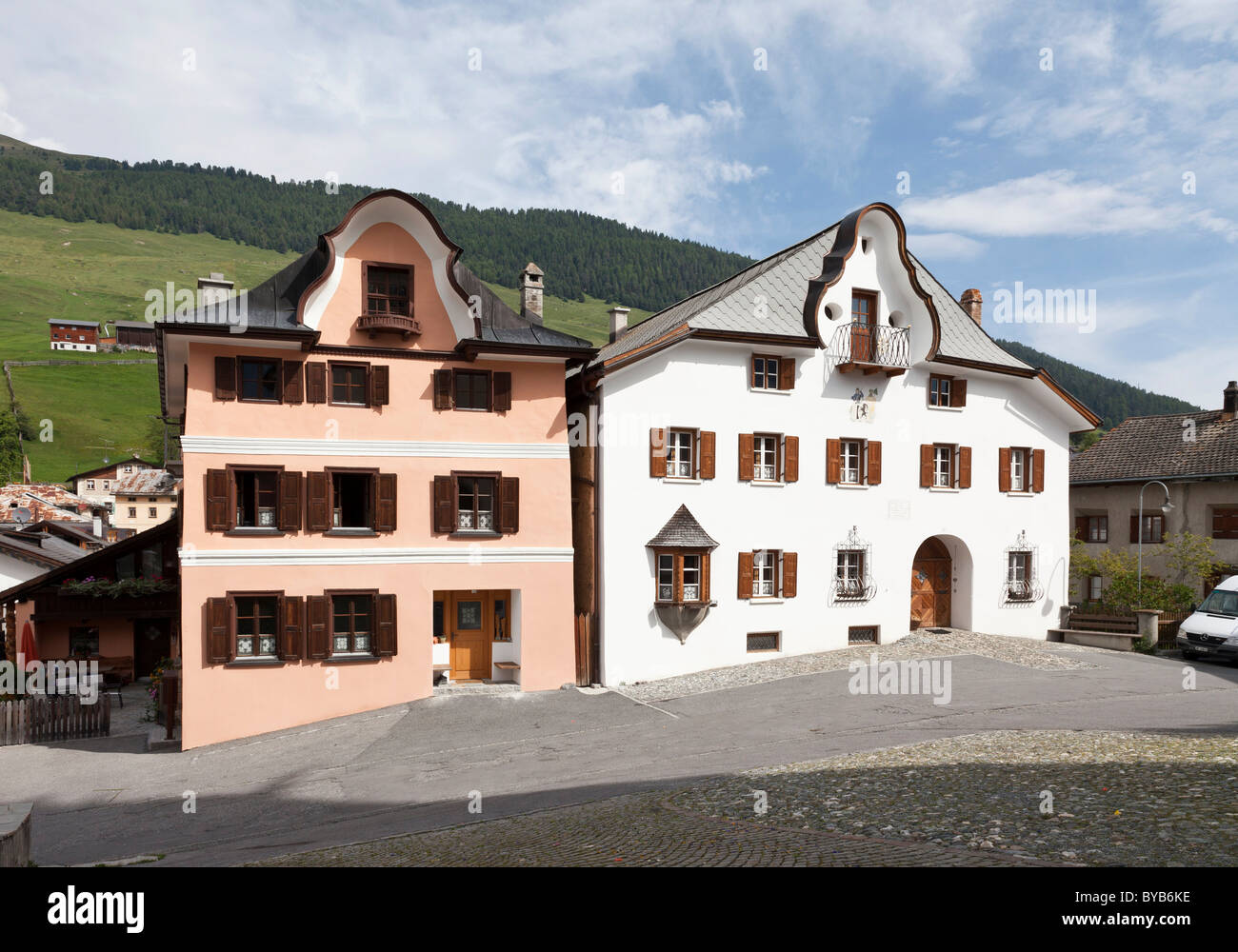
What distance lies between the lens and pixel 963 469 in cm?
2666

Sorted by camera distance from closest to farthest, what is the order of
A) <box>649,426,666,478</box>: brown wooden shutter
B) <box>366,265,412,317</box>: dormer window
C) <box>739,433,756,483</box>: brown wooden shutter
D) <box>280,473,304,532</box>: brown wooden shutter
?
<box>280,473,304,532</box>: brown wooden shutter → <box>366,265,412,317</box>: dormer window → <box>649,426,666,478</box>: brown wooden shutter → <box>739,433,756,483</box>: brown wooden shutter

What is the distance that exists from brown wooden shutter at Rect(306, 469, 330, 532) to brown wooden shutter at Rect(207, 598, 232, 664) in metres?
2.36

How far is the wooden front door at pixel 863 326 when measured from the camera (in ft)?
81.4

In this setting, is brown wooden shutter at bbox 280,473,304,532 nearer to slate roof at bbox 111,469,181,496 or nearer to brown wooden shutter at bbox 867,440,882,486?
brown wooden shutter at bbox 867,440,882,486

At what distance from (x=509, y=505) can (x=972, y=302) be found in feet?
63.5

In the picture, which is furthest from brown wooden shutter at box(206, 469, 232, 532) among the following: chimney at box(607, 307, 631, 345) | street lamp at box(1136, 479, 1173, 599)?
street lamp at box(1136, 479, 1173, 599)

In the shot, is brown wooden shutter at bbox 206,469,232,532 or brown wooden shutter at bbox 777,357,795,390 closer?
brown wooden shutter at bbox 206,469,232,532

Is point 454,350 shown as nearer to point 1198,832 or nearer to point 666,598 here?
point 666,598

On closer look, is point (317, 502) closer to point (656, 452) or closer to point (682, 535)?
point (656, 452)

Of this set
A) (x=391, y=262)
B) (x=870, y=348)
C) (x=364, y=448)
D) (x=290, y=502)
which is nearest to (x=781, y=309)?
(x=870, y=348)

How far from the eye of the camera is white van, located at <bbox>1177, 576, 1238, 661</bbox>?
76.1ft

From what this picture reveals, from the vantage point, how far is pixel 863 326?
25047 mm
